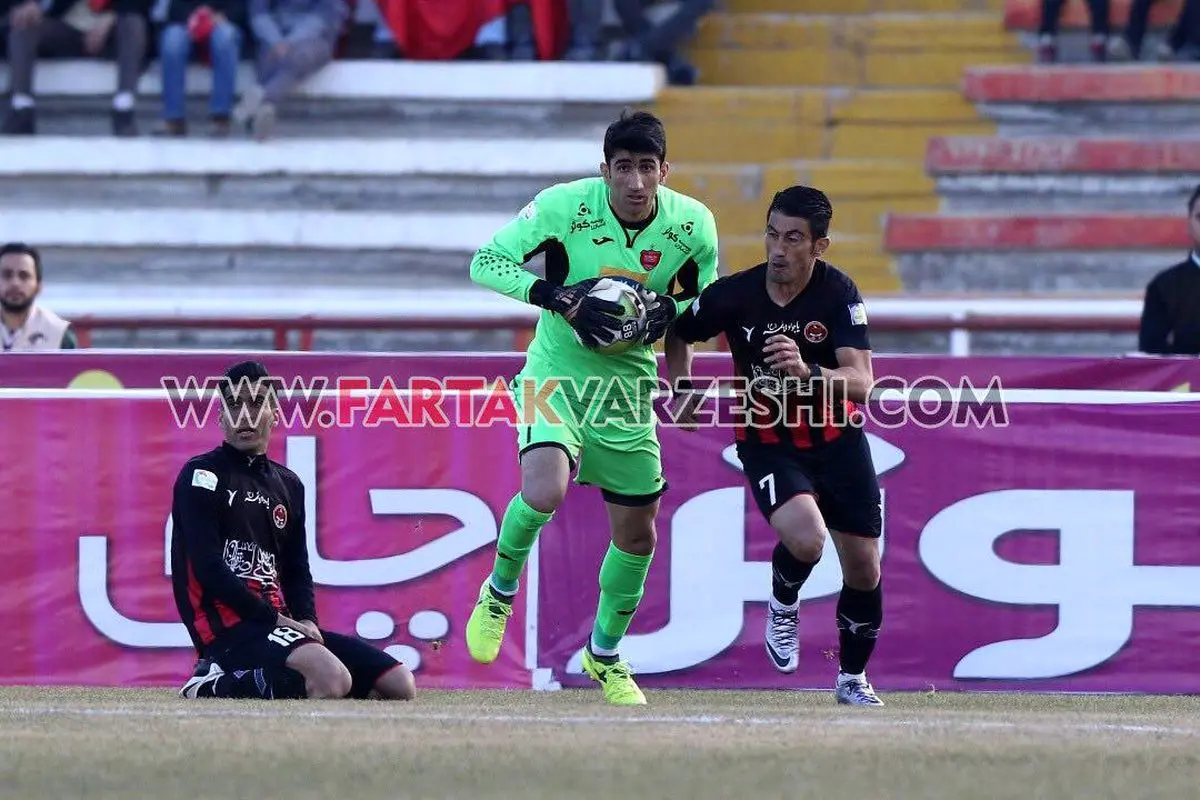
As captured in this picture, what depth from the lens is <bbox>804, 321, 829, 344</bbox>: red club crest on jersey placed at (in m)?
7.08

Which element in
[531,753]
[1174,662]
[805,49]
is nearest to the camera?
[531,753]

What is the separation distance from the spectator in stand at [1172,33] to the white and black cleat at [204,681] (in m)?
8.73

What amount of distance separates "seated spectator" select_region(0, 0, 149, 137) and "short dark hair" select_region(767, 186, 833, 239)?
25.6 ft

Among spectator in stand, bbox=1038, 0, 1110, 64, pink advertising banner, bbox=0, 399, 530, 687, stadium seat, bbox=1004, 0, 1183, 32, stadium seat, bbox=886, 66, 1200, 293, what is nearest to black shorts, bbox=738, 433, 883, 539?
pink advertising banner, bbox=0, 399, 530, 687

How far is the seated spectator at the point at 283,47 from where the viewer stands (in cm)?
1338

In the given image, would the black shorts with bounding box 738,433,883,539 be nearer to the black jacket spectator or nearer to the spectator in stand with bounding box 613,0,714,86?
the black jacket spectator

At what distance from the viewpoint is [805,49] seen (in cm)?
1423

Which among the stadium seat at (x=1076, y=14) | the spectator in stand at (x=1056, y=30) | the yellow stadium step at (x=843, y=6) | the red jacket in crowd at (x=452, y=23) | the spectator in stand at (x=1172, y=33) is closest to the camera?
the spectator in stand at (x=1172, y=33)

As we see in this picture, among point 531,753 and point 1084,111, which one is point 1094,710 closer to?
point 531,753

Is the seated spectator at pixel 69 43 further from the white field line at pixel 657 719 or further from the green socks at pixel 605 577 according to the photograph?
the white field line at pixel 657 719

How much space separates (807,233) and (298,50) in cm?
721

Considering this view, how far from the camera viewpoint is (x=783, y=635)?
732 cm

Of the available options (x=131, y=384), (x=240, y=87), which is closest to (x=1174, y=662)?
(x=131, y=384)

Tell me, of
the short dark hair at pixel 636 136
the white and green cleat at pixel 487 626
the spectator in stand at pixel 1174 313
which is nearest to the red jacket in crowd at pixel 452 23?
the spectator in stand at pixel 1174 313
